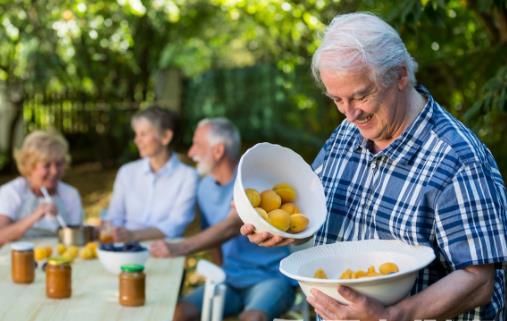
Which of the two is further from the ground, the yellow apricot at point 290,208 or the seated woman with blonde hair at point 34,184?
→ the yellow apricot at point 290,208

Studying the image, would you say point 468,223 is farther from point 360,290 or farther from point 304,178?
point 304,178

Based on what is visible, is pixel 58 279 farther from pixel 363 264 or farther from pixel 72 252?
pixel 363 264

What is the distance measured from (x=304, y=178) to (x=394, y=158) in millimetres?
333

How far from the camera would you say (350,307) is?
204 centimetres

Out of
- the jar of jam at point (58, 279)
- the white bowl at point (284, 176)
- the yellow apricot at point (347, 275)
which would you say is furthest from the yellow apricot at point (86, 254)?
the yellow apricot at point (347, 275)

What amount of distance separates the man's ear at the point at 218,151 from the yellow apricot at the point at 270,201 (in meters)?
Result: 1.91

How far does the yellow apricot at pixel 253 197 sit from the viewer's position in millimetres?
2377

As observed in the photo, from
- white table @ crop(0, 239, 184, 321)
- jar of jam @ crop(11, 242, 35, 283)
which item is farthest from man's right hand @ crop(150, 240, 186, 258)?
jar of jam @ crop(11, 242, 35, 283)

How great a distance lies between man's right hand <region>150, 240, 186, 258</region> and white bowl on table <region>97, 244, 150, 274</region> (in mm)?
389

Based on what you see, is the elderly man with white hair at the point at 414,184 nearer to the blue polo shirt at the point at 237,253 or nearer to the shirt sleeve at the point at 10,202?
the blue polo shirt at the point at 237,253

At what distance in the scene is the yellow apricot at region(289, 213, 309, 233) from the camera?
236 centimetres

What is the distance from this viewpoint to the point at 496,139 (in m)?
5.17

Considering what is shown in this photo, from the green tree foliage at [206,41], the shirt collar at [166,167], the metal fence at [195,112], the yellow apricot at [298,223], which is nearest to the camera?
the yellow apricot at [298,223]

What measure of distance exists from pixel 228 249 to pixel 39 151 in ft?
3.41
